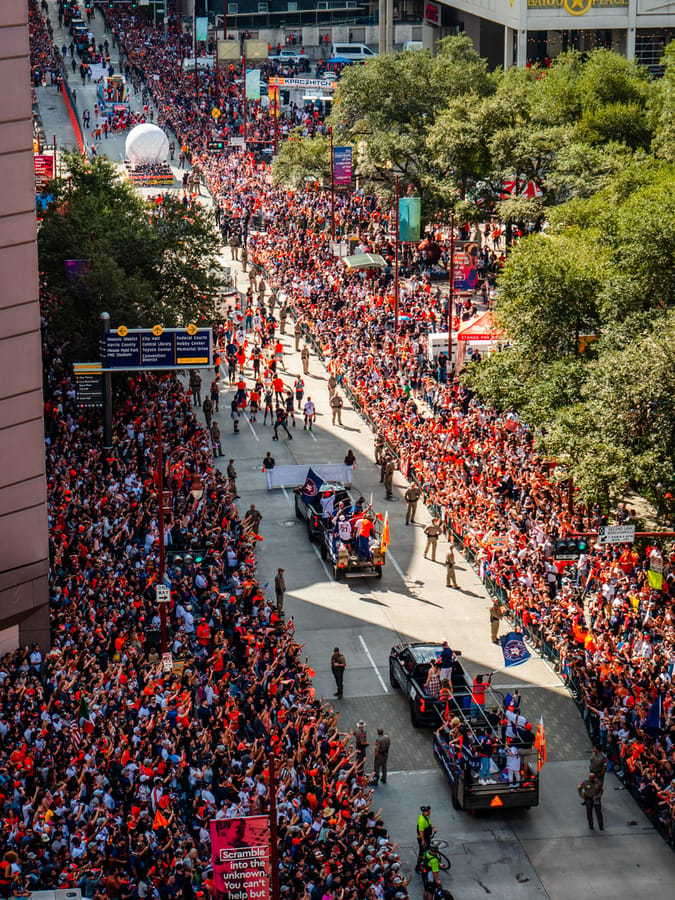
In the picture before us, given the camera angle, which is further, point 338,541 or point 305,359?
point 305,359

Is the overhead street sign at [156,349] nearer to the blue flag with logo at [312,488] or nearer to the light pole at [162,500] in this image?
the light pole at [162,500]

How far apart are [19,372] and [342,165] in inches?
1757

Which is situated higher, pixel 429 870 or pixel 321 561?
pixel 321 561

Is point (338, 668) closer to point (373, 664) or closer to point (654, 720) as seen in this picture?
point (373, 664)

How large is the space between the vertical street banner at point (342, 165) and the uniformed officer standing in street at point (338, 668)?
4206 centimetres

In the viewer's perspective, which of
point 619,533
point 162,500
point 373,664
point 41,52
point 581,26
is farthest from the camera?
point 41,52

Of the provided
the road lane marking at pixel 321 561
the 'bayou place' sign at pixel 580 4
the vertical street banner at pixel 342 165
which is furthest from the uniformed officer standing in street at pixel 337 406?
the 'bayou place' sign at pixel 580 4

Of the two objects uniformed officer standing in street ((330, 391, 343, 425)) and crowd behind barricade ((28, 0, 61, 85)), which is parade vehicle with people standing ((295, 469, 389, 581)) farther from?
crowd behind barricade ((28, 0, 61, 85))

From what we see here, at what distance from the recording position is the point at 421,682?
32781 millimetres

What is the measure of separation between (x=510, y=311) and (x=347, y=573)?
10.2 m

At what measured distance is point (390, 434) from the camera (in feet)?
163

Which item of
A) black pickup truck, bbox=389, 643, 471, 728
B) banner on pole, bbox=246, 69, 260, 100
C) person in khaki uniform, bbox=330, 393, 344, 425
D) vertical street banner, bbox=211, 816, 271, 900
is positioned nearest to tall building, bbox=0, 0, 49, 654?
black pickup truck, bbox=389, 643, 471, 728

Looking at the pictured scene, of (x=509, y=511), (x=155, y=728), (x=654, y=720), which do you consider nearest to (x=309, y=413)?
(x=509, y=511)

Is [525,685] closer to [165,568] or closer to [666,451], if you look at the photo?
[666,451]
